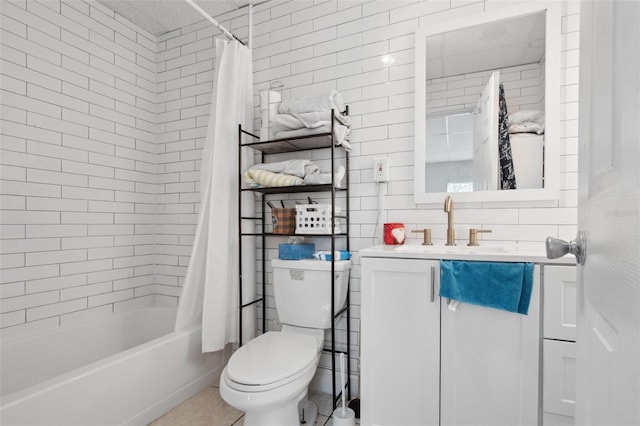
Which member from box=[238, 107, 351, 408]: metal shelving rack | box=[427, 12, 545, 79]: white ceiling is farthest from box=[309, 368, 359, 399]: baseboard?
box=[427, 12, 545, 79]: white ceiling

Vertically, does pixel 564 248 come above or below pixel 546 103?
below

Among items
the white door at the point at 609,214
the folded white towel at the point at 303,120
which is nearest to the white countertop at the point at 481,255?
the white door at the point at 609,214

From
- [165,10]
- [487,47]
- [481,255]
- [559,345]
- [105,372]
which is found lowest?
[105,372]

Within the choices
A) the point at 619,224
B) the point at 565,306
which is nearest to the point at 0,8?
the point at 619,224

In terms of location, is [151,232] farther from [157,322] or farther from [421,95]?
[421,95]

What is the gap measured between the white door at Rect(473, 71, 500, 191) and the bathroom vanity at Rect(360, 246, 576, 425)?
1.30 ft

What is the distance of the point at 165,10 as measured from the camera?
2.38 m

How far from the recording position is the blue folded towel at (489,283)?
1.21 meters

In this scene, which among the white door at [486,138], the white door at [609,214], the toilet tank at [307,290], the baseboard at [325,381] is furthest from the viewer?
the baseboard at [325,381]

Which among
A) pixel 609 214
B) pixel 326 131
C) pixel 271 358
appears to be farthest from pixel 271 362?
pixel 609 214

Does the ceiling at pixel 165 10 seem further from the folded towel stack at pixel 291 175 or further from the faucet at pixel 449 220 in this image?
the faucet at pixel 449 220

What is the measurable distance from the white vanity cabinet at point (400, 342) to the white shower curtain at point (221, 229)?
94 centimetres

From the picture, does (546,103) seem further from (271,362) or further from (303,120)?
(271,362)

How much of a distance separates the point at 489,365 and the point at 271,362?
0.88m
